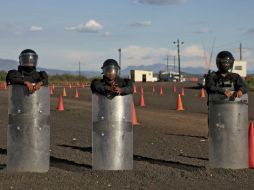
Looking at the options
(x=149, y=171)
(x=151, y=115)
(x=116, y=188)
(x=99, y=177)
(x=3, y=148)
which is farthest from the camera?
(x=151, y=115)

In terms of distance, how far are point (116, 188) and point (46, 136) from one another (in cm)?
160

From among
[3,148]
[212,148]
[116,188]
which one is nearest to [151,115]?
[3,148]

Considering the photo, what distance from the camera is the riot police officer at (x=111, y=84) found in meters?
8.23

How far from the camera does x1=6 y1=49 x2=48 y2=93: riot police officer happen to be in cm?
810

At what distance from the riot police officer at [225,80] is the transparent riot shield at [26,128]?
249 cm

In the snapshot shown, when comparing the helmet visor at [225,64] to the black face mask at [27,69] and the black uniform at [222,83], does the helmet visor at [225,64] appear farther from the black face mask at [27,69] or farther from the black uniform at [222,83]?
the black face mask at [27,69]

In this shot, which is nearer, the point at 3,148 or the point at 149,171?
the point at 149,171

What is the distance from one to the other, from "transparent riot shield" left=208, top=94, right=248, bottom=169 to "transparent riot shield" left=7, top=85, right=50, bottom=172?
8.41ft

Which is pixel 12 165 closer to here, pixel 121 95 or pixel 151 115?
pixel 121 95

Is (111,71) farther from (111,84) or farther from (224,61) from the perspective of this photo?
(224,61)

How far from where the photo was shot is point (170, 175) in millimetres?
8289

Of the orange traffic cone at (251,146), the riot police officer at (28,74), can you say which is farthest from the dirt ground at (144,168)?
the riot police officer at (28,74)

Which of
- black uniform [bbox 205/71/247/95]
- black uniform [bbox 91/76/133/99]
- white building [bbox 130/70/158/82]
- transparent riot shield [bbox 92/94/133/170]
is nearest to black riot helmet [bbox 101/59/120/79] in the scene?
black uniform [bbox 91/76/133/99]

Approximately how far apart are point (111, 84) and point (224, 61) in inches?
69.6
